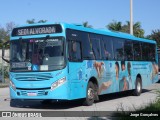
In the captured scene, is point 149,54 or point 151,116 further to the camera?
point 149,54

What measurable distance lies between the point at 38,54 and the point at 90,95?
288 cm

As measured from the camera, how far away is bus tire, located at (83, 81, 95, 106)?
50.0ft

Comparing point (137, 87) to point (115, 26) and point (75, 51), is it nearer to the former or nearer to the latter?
point (75, 51)

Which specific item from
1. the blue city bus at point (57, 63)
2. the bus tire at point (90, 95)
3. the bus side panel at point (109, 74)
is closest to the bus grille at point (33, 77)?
the blue city bus at point (57, 63)

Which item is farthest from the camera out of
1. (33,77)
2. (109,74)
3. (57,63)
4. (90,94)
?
(109,74)

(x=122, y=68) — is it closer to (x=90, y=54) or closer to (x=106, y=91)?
(x=106, y=91)

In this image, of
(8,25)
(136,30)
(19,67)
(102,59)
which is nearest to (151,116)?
(19,67)

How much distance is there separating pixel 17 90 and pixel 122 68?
256 inches

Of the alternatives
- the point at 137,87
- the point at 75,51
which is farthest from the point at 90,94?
the point at 137,87

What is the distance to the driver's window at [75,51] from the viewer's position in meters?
14.2

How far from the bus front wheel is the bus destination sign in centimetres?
275

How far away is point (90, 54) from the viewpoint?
1579cm

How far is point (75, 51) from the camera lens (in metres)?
14.5

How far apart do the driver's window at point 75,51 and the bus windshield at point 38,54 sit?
1.52ft
